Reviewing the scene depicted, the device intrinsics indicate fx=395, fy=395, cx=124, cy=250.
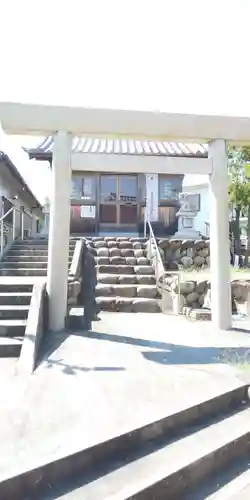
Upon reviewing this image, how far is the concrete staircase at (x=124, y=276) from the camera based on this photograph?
27.1 feet

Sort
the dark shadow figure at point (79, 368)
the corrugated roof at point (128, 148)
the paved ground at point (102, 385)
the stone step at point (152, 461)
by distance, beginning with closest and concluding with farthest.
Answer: the stone step at point (152, 461)
the paved ground at point (102, 385)
the dark shadow figure at point (79, 368)
the corrugated roof at point (128, 148)

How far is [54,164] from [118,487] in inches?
183

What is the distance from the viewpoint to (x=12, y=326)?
516cm

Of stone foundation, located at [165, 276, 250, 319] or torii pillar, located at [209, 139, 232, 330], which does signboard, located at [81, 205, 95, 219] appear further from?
torii pillar, located at [209, 139, 232, 330]

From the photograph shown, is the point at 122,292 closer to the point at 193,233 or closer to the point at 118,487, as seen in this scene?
the point at 193,233

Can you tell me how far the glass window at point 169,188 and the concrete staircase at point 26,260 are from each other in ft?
17.9

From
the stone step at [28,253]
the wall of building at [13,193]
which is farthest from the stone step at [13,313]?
the wall of building at [13,193]

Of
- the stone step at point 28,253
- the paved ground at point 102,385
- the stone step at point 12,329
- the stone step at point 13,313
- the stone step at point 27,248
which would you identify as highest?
the stone step at point 27,248

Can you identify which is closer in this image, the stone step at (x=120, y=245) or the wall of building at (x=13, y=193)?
the stone step at (x=120, y=245)

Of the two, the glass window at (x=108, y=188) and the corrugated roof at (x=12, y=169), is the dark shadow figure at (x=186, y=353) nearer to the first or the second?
the corrugated roof at (x=12, y=169)

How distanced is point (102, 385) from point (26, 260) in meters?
5.95

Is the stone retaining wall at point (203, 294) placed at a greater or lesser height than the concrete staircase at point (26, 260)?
lesser

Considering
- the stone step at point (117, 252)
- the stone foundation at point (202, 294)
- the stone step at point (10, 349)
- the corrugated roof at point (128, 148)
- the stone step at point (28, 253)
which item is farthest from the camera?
the corrugated roof at point (128, 148)

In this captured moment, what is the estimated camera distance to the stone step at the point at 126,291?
866 cm
